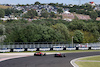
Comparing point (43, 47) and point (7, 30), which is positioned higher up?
point (7, 30)

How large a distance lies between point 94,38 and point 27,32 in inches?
1378

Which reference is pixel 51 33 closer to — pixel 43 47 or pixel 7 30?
pixel 43 47

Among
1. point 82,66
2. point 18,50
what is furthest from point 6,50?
point 82,66

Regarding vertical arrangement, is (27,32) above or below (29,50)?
above

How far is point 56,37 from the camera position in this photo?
2758 inches

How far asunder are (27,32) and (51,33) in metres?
9.79

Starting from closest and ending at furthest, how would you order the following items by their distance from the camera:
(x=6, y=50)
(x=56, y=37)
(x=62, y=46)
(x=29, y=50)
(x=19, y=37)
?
(x=6, y=50) → (x=29, y=50) → (x=62, y=46) → (x=19, y=37) → (x=56, y=37)

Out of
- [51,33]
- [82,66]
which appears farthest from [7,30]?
[82,66]

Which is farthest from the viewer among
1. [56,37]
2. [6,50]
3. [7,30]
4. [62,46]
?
[7,30]

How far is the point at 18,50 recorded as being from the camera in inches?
2015

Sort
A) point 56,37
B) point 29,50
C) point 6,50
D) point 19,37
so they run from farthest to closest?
point 56,37, point 19,37, point 29,50, point 6,50

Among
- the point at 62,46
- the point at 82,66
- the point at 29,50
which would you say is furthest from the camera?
the point at 62,46

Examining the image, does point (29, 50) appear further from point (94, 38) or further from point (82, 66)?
point (94, 38)

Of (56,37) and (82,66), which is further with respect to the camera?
(56,37)
